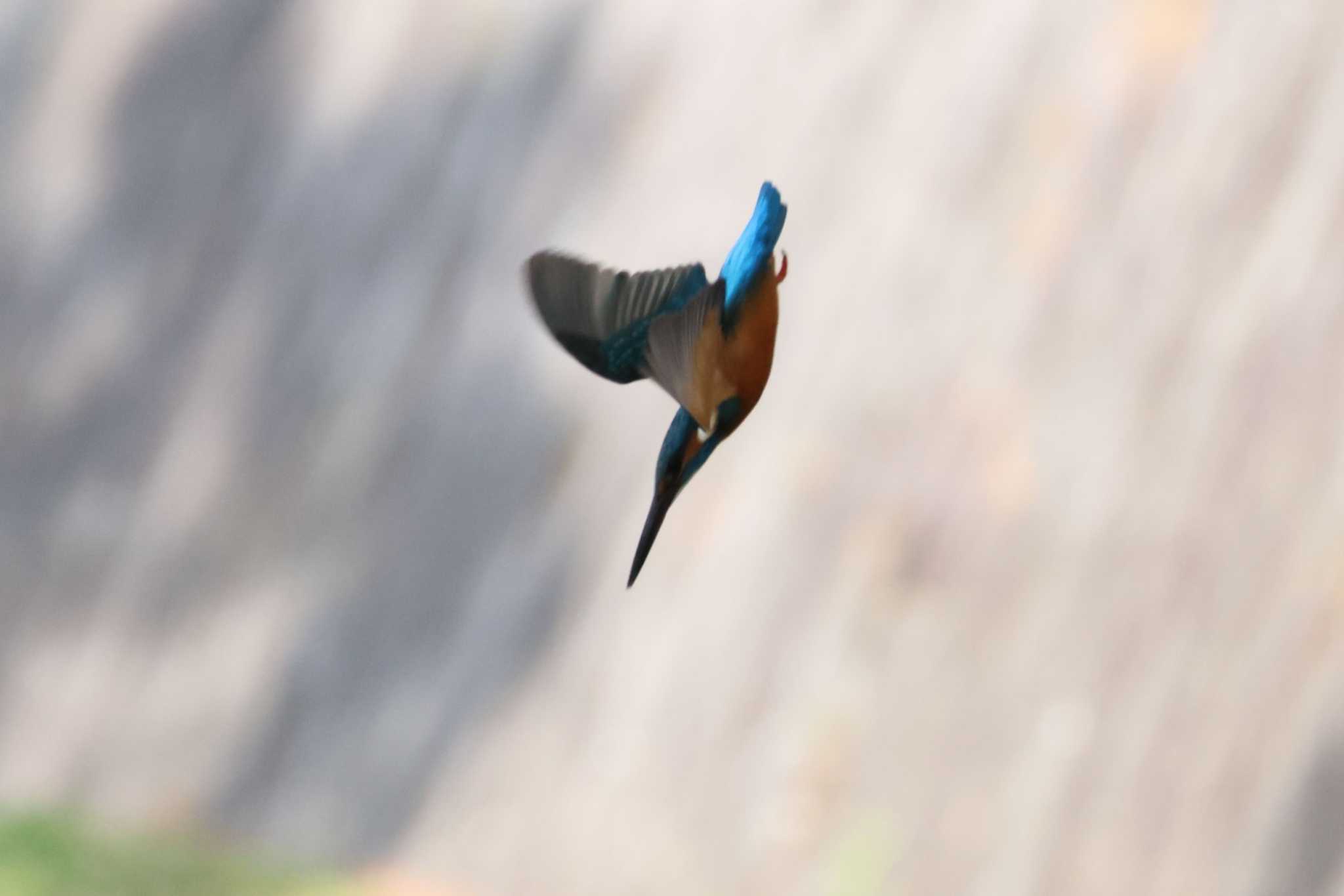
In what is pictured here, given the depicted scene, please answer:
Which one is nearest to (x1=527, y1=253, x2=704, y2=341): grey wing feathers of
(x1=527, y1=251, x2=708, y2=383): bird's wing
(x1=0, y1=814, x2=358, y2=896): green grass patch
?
(x1=527, y1=251, x2=708, y2=383): bird's wing

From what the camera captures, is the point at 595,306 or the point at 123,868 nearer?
the point at 595,306

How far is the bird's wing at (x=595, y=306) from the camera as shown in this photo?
0.27 meters

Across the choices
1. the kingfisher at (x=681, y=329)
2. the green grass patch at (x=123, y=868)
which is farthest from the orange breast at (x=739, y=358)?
the green grass patch at (x=123, y=868)

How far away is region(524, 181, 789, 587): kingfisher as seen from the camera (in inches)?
9.3

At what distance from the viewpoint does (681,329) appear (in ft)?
0.77

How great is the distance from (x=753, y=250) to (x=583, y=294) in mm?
33

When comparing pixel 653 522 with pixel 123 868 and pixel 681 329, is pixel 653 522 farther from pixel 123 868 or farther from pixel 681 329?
pixel 123 868

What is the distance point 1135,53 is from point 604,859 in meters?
1.17

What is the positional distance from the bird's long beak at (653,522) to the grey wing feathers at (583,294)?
0.05 m

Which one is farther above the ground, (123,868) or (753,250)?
(123,868)

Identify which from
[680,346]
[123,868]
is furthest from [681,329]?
[123,868]

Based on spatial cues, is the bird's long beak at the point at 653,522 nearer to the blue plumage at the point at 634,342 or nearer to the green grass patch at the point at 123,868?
the blue plumage at the point at 634,342

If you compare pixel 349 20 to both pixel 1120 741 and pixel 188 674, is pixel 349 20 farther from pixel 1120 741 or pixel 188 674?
pixel 1120 741

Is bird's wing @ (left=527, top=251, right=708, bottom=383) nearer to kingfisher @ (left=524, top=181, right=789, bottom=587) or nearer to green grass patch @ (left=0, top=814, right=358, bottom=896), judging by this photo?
kingfisher @ (left=524, top=181, right=789, bottom=587)
